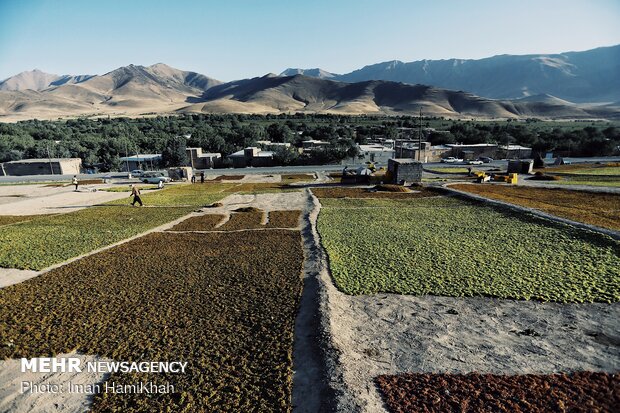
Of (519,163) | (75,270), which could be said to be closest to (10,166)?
(75,270)

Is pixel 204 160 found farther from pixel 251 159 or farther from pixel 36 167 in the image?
pixel 36 167

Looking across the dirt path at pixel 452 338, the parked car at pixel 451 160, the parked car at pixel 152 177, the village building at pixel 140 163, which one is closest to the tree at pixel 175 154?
the village building at pixel 140 163

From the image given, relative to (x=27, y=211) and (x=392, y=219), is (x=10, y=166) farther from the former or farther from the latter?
(x=392, y=219)

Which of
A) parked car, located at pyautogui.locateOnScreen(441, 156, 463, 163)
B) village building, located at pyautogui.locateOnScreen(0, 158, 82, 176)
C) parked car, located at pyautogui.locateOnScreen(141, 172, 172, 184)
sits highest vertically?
village building, located at pyautogui.locateOnScreen(0, 158, 82, 176)

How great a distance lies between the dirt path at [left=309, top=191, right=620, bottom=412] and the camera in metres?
10.1

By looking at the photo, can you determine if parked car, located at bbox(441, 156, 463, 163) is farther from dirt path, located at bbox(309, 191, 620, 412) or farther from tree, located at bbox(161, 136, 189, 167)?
dirt path, located at bbox(309, 191, 620, 412)

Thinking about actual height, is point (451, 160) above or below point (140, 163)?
below

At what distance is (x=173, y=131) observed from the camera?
131 m

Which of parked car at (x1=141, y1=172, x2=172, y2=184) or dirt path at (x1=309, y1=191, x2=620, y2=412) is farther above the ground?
dirt path at (x1=309, y1=191, x2=620, y2=412)

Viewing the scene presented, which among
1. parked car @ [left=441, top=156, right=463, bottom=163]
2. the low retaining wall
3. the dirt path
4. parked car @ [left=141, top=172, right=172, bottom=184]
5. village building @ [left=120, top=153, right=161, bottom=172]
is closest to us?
the dirt path

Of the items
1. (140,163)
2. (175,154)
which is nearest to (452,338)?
(175,154)

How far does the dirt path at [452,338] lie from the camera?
10.1 metres

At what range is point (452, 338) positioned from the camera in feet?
38.4

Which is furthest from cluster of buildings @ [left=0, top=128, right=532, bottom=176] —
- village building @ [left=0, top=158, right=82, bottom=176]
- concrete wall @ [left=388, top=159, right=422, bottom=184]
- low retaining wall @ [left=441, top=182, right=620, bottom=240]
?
low retaining wall @ [left=441, top=182, right=620, bottom=240]
